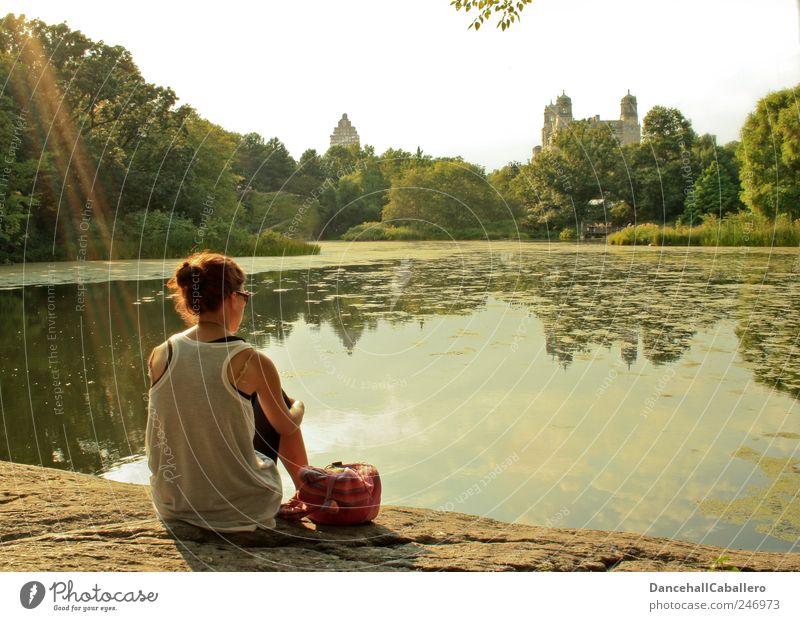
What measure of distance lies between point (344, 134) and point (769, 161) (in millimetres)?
15844

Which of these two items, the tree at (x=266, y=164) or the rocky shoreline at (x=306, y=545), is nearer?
the rocky shoreline at (x=306, y=545)

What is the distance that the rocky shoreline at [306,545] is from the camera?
2676 millimetres

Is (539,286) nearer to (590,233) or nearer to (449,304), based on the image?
(449,304)

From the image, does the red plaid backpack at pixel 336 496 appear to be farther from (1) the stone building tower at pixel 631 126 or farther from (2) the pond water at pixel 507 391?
(1) the stone building tower at pixel 631 126

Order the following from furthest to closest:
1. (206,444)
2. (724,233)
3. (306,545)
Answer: (724,233) < (306,545) < (206,444)

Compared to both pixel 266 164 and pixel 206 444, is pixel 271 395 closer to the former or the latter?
pixel 206 444

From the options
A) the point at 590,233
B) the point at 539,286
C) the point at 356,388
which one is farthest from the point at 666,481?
the point at 590,233

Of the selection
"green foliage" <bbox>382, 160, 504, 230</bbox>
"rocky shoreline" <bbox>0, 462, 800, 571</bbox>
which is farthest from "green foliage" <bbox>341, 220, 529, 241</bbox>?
"rocky shoreline" <bbox>0, 462, 800, 571</bbox>

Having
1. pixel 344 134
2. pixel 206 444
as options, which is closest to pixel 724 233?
pixel 344 134

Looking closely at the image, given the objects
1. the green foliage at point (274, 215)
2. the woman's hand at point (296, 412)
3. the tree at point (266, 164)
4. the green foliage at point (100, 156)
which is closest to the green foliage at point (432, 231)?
the green foliage at point (274, 215)

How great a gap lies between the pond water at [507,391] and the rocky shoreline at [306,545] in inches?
30.0

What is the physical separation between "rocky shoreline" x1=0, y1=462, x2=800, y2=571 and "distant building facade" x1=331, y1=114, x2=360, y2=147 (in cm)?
304

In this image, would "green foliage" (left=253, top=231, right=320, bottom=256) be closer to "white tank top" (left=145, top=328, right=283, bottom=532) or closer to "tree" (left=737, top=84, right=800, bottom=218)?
"tree" (left=737, top=84, right=800, bottom=218)

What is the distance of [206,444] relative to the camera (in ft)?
8.89
